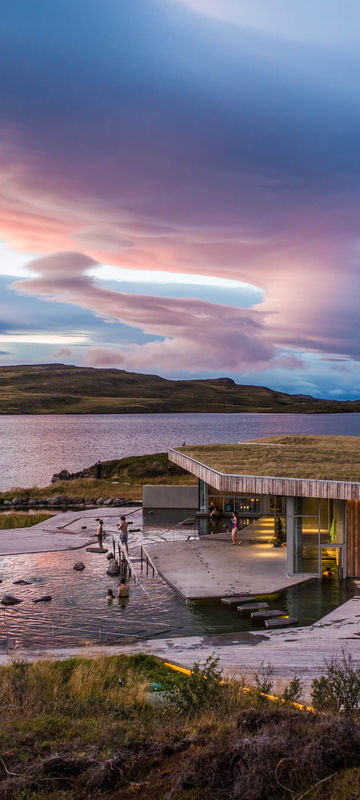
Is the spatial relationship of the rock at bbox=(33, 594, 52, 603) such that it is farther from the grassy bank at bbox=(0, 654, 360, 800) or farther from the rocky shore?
the rocky shore

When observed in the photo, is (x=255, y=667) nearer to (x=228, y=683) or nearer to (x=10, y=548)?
(x=228, y=683)

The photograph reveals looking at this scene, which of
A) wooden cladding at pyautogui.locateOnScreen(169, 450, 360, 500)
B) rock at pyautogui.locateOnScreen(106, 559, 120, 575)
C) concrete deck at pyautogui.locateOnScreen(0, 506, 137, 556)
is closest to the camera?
wooden cladding at pyautogui.locateOnScreen(169, 450, 360, 500)

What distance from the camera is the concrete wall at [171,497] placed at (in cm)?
4191

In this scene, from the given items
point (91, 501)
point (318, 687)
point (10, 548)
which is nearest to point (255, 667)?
point (318, 687)

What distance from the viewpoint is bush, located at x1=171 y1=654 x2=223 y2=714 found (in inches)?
404

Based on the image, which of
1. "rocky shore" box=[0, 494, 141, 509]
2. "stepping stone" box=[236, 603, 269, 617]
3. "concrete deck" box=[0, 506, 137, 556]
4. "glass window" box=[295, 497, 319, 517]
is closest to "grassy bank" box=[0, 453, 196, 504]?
"rocky shore" box=[0, 494, 141, 509]

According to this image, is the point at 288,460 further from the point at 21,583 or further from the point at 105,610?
the point at 21,583

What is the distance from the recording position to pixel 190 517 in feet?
126

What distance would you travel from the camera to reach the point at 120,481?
58.8 meters

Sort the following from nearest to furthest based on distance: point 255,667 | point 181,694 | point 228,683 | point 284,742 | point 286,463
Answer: point 284,742 → point 181,694 → point 228,683 → point 255,667 → point 286,463

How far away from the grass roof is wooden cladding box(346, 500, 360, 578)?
3.95ft

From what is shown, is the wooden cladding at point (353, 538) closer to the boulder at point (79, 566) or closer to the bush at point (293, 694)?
the boulder at point (79, 566)

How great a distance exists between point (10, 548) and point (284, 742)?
22689 millimetres

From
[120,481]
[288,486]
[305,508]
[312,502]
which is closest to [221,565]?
[305,508]
